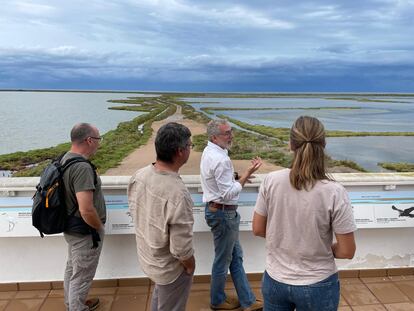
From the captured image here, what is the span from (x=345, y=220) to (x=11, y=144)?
224 inches

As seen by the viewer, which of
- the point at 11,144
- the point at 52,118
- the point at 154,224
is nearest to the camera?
the point at 154,224

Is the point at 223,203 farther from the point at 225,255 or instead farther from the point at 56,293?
the point at 56,293

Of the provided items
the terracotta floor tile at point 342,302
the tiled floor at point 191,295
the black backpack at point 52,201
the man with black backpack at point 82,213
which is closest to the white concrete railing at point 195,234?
the tiled floor at point 191,295

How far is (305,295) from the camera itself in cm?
136

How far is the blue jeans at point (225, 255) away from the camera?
2.28 m

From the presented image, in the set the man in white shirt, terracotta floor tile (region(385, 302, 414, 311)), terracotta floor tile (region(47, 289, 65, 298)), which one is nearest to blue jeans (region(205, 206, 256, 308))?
the man in white shirt

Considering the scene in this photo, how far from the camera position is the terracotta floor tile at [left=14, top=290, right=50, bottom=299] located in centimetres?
274

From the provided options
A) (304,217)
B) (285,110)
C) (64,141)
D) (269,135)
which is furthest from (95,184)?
(285,110)

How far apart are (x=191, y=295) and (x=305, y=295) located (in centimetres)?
164

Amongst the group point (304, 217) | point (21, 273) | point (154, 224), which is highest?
point (304, 217)

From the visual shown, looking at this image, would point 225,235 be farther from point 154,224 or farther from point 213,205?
point 154,224

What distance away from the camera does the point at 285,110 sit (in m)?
14.8

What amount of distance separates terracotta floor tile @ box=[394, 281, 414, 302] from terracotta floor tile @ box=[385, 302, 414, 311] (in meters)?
0.12

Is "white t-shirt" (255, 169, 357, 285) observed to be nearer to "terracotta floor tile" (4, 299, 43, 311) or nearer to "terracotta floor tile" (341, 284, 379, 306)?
"terracotta floor tile" (341, 284, 379, 306)
